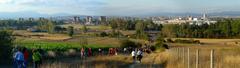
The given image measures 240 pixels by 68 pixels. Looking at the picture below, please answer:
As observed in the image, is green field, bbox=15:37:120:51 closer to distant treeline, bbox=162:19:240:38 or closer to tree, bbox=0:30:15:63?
tree, bbox=0:30:15:63

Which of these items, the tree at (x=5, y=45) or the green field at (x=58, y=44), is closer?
the tree at (x=5, y=45)

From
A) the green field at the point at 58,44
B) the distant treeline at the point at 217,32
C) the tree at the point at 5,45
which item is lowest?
the distant treeline at the point at 217,32

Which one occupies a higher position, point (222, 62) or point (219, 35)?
point (222, 62)

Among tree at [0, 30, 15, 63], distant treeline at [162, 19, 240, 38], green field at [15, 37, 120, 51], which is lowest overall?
distant treeline at [162, 19, 240, 38]

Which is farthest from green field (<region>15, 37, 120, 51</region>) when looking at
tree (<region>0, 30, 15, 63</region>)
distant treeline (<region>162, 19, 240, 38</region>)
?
distant treeline (<region>162, 19, 240, 38</region>)

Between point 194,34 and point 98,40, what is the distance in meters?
27.6

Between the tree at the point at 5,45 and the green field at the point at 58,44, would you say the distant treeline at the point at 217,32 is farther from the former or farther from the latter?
the tree at the point at 5,45

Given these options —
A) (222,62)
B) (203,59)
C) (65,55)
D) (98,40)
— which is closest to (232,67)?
(222,62)

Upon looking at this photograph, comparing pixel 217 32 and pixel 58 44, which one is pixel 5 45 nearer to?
pixel 58 44

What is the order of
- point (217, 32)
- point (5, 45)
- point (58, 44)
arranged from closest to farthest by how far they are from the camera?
point (5, 45) → point (58, 44) → point (217, 32)

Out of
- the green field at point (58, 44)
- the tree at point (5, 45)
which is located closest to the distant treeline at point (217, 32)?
the green field at point (58, 44)

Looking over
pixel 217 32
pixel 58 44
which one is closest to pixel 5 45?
pixel 58 44

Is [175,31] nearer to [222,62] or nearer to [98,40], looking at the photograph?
[98,40]

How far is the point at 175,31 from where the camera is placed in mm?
131750
